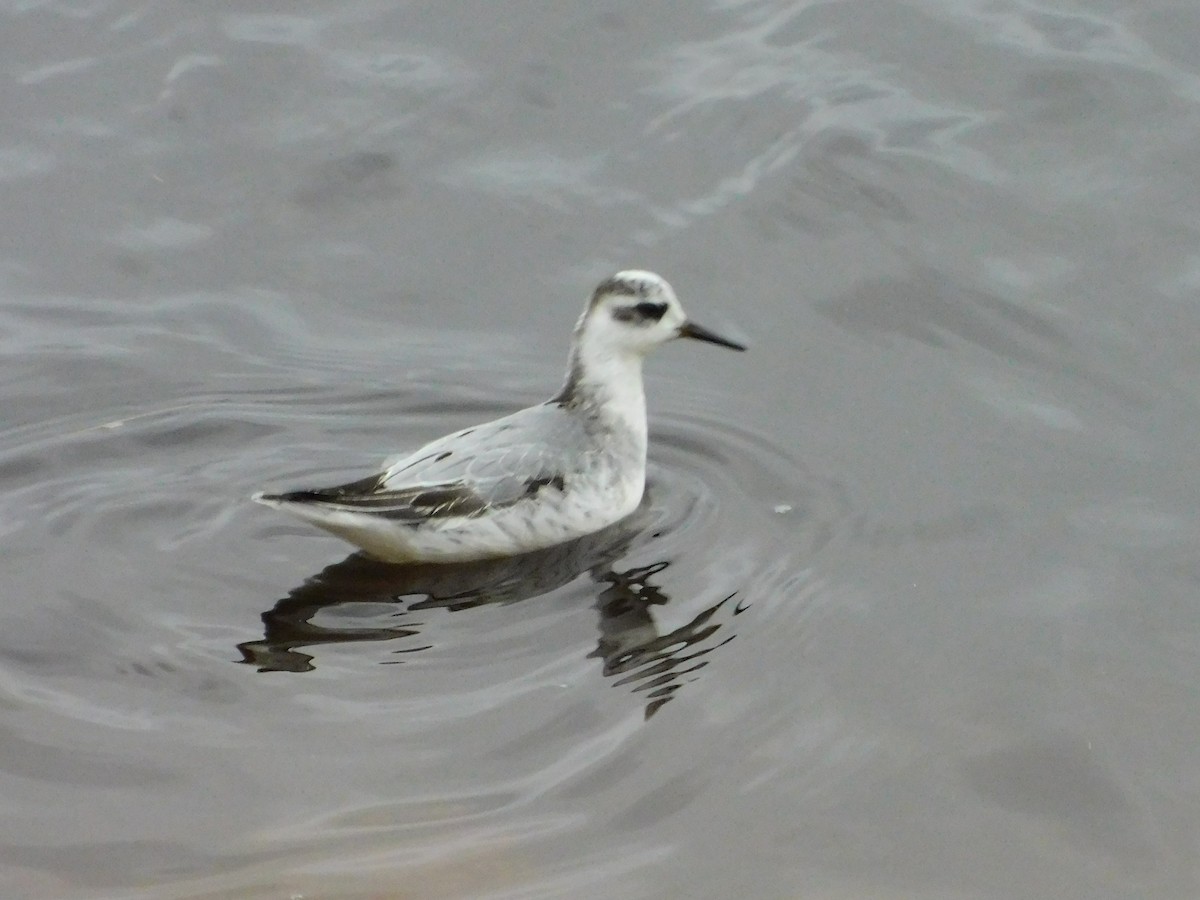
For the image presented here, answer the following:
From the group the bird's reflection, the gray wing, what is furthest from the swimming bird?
the bird's reflection

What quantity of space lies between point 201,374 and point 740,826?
4.50 metres

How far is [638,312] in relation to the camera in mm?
8438

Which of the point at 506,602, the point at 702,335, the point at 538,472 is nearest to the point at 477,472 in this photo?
the point at 538,472

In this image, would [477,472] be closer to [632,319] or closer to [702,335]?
[632,319]

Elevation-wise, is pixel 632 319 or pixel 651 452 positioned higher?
pixel 632 319

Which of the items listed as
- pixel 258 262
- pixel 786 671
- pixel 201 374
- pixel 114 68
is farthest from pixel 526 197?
pixel 786 671

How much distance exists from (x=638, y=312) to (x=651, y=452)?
775mm

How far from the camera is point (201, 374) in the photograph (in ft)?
30.1

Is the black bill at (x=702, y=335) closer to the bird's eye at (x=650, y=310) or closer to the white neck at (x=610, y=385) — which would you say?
the bird's eye at (x=650, y=310)

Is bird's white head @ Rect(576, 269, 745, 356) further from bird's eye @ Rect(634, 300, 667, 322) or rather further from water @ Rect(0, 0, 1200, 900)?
water @ Rect(0, 0, 1200, 900)

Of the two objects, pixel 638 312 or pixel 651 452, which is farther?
pixel 651 452

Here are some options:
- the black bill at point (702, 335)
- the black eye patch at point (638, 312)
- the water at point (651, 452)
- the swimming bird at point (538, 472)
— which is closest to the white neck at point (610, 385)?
the swimming bird at point (538, 472)

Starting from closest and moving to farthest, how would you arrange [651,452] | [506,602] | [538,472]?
[506,602] < [538,472] < [651,452]

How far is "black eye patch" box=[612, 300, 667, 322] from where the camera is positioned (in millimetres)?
8430
